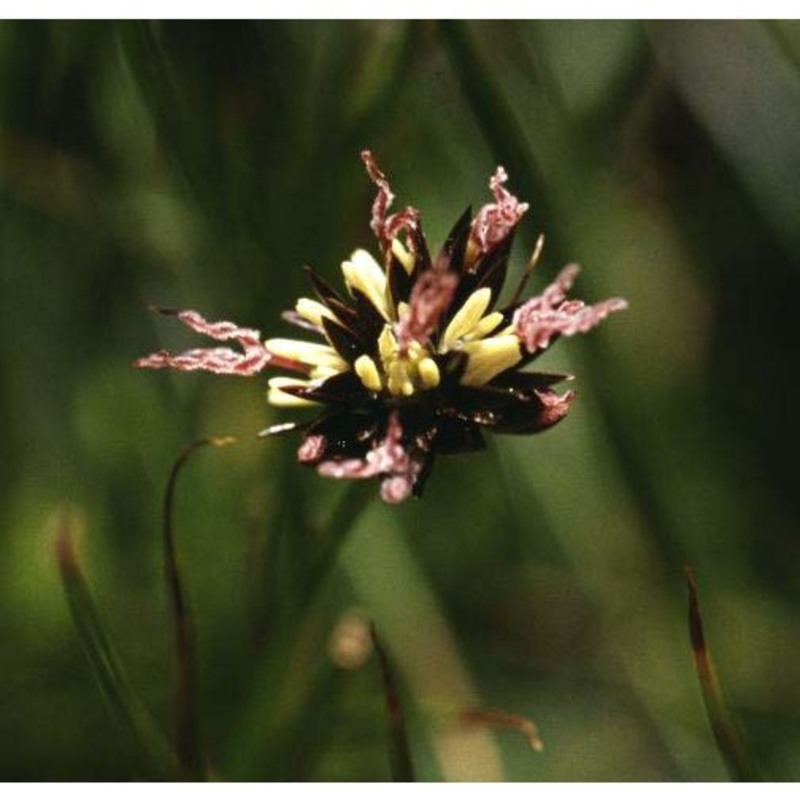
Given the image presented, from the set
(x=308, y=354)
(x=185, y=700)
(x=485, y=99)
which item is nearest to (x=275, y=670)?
(x=185, y=700)

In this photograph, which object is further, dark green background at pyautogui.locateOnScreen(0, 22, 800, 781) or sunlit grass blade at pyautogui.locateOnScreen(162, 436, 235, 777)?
dark green background at pyautogui.locateOnScreen(0, 22, 800, 781)

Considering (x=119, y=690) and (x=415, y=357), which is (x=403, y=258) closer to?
(x=415, y=357)

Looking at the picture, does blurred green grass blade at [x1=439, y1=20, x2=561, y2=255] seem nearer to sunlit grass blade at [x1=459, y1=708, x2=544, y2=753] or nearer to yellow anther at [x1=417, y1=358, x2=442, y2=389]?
yellow anther at [x1=417, y1=358, x2=442, y2=389]

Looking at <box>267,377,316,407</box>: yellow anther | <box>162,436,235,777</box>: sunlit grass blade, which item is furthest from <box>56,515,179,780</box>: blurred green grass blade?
<box>267,377,316,407</box>: yellow anther

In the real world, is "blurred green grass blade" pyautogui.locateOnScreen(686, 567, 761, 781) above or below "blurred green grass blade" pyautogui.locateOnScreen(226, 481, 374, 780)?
below

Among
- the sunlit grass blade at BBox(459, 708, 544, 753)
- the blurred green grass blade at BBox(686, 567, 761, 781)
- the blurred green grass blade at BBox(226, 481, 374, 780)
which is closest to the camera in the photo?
the blurred green grass blade at BBox(686, 567, 761, 781)

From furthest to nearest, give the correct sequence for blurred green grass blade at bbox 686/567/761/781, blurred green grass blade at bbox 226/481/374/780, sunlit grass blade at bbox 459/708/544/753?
1. sunlit grass blade at bbox 459/708/544/753
2. blurred green grass blade at bbox 226/481/374/780
3. blurred green grass blade at bbox 686/567/761/781

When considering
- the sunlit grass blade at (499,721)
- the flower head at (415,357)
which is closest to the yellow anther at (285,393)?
the flower head at (415,357)

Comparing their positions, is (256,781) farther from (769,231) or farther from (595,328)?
(769,231)
